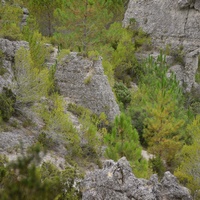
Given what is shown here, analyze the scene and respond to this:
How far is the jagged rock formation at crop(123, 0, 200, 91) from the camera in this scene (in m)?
31.6

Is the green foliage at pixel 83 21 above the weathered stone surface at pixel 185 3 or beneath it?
beneath

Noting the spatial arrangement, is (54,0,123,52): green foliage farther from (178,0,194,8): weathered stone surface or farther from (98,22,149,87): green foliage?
(178,0,194,8): weathered stone surface

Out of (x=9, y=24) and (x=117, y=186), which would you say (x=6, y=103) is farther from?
(x=9, y=24)

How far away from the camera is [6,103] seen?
1286cm

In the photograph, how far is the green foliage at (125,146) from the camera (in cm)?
1232

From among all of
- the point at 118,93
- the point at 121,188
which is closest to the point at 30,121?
the point at 121,188

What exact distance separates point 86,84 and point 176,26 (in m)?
18.7

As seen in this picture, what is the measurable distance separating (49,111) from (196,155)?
314 inches

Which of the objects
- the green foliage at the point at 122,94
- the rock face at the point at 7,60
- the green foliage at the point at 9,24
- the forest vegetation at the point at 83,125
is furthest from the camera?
the green foliage at the point at 122,94

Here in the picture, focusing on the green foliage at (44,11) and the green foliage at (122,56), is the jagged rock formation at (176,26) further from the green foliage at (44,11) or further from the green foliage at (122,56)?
the green foliage at (44,11)

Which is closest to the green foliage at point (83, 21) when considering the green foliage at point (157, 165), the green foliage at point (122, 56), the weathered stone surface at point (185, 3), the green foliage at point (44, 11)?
the green foliage at point (122, 56)

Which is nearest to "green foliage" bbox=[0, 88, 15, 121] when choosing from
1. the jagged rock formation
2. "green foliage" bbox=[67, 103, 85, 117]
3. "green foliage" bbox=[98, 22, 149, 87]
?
"green foliage" bbox=[67, 103, 85, 117]

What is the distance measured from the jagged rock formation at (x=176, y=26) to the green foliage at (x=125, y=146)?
20.8 meters

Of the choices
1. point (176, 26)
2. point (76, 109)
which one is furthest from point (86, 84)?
point (176, 26)
